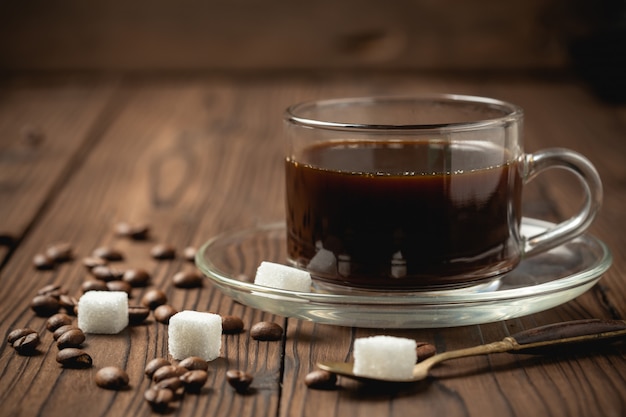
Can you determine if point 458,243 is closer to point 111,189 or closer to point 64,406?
point 64,406

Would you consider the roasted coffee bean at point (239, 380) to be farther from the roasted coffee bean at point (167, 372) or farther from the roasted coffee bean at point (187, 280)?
the roasted coffee bean at point (187, 280)

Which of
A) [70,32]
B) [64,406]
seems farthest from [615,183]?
[70,32]

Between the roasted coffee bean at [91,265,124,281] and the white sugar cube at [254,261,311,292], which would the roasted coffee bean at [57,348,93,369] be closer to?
the white sugar cube at [254,261,311,292]

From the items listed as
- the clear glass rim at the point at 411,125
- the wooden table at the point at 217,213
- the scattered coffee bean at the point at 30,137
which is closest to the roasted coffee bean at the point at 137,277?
the wooden table at the point at 217,213

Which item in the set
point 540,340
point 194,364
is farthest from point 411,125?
point 194,364

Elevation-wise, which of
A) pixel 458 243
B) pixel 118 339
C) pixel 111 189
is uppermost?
pixel 458 243

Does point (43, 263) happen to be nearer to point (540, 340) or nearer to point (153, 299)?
point (153, 299)
